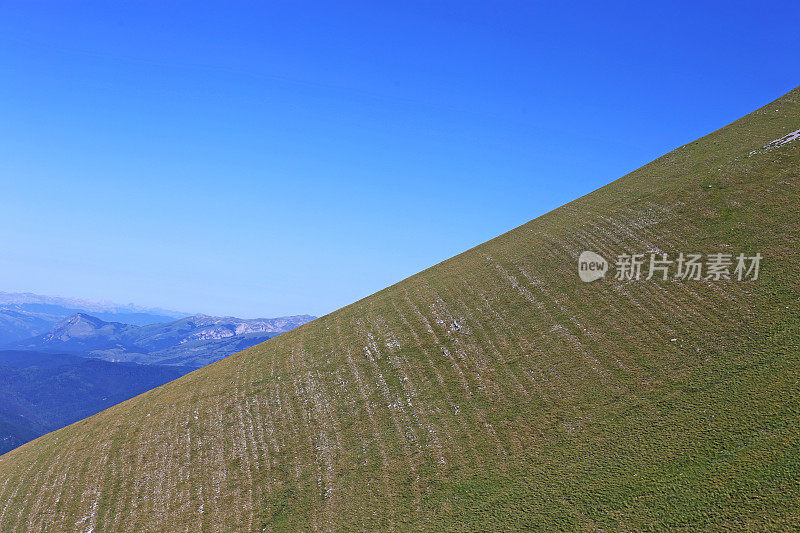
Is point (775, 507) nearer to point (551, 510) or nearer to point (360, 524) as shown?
point (551, 510)

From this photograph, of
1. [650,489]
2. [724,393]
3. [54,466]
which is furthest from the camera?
[54,466]

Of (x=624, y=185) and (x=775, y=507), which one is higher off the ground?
(x=624, y=185)

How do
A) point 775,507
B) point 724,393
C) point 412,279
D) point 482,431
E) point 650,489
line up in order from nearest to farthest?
point 775,507 → point 650,489 → point 724,393 → point 482,431 → point 412,279

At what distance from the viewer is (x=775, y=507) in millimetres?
22703

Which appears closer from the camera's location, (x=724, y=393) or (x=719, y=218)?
(x=724, y=393)

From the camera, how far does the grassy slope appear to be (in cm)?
2788

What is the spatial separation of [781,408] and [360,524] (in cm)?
2811

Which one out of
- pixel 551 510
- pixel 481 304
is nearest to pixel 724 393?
pixel 551 510

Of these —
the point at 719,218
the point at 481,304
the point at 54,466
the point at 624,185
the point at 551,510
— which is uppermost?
the point at 624,185

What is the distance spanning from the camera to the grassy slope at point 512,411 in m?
27.9

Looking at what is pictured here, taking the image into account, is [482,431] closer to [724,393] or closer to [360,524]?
[360,524]

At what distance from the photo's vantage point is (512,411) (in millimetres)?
36875

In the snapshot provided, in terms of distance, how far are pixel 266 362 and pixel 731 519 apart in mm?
45551

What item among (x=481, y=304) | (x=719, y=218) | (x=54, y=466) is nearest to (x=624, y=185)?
(x=719, y=218)
